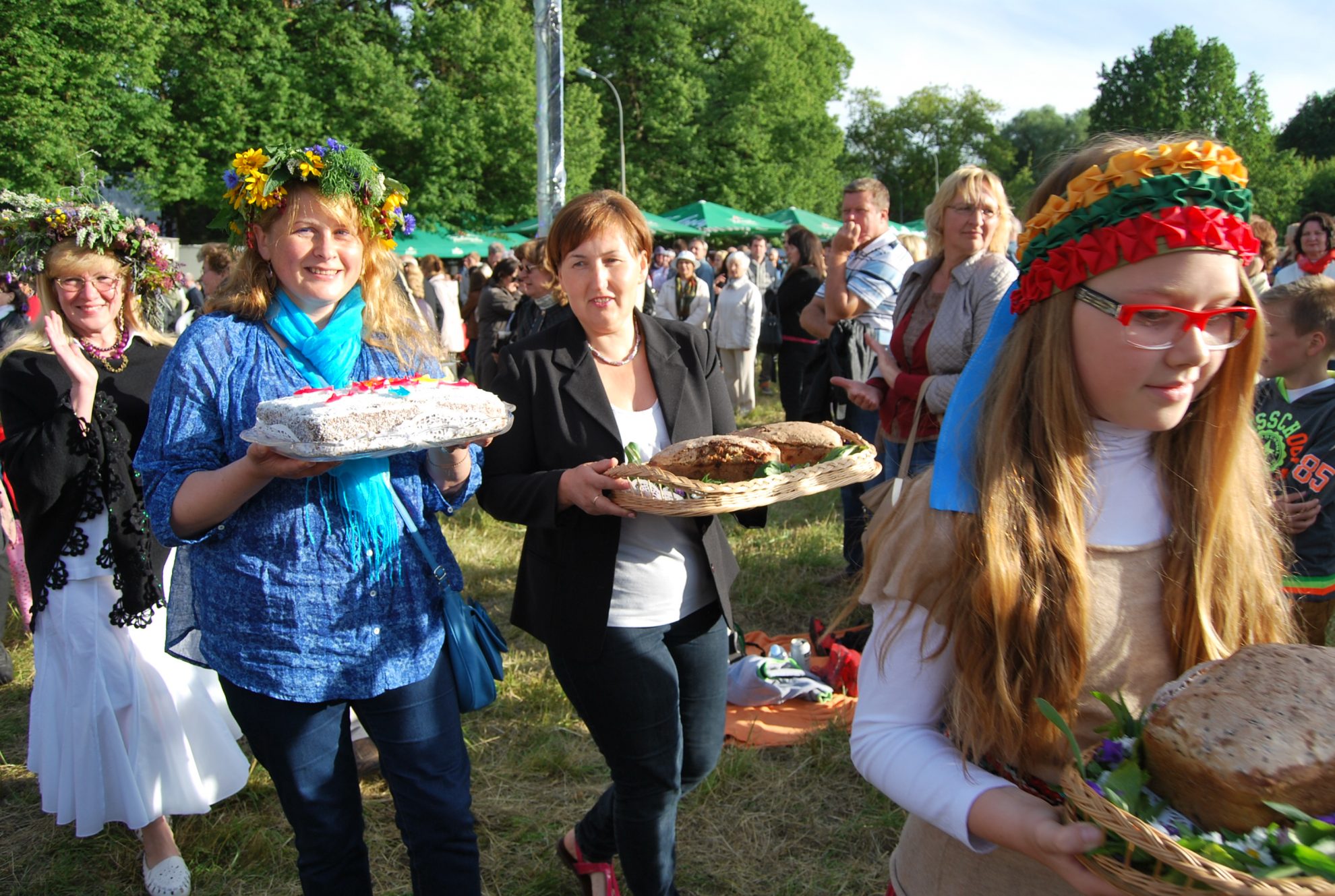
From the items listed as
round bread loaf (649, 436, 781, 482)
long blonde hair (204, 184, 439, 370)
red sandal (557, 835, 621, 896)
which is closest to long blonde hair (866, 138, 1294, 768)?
round bread loaf (649, 436, 781, 482)

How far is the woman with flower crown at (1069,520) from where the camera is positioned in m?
1.30

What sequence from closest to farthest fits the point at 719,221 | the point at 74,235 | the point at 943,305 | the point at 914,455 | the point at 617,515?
1. the point at 617,515
2. the point at 74,235
3. the point at 943,305
4. the point at 914,455
5. the point at 719,221

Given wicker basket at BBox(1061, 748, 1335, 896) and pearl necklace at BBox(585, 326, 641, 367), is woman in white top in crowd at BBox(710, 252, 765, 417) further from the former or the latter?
wicker basket at BBox(1061, 748, 1335, 896)

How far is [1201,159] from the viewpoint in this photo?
1350mm

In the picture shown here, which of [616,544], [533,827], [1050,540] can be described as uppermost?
[1050,540]

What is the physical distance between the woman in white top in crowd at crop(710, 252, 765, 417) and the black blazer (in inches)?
297

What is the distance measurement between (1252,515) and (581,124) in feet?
106

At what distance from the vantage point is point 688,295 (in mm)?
11867

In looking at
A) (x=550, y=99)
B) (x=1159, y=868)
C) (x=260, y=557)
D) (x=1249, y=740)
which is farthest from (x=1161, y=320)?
(x=550, y=99)

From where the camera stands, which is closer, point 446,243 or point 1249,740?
point 1249,740

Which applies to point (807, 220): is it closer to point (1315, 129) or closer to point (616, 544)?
point (616, 544)

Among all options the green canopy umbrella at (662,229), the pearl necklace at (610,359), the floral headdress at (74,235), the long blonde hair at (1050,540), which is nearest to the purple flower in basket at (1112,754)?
the long blonde hair at (1050,540)

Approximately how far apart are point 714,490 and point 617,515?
290 millimetres

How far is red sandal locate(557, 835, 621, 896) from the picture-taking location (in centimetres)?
285
